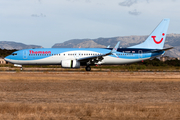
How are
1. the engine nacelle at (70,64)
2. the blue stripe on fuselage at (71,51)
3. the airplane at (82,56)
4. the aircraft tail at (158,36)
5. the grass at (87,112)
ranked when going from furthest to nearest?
the aircraft tail at (158,36)
the blue stripe on fuselage at (71,51)
the airplane at (82,56)
the engine nacelle at (70,64)
the grass at (87,112)

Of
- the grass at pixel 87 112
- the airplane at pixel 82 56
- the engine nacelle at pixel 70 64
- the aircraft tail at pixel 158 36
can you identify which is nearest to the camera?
the grass at pixel 87 112

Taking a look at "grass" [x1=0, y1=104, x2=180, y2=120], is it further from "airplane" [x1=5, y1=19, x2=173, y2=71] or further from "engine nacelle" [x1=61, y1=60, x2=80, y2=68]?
"airplane" [x1=5, y1=19, x2=173, y2=71]

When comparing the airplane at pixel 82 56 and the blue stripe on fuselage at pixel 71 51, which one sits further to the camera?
the blue stripe on fuselage at pixel 71 51

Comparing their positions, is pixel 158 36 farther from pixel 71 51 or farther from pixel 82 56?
pixel 71 51

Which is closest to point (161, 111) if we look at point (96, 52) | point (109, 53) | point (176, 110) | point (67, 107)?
point (176, 110)

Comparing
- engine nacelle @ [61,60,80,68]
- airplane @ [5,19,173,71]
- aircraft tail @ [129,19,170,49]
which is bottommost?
engine nacelle @ [61,60,80,68]

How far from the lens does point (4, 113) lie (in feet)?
31.0

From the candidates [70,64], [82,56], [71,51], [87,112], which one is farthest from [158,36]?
[87,112]

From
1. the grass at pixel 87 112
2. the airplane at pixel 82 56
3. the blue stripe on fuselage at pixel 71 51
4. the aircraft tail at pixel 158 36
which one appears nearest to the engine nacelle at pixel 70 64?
the airplane at pixel 82 56

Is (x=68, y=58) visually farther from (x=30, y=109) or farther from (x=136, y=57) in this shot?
(x=30, y=109)

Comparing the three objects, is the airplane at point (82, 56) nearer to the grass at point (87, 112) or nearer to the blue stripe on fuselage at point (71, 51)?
the blue stripe on fuselage at point (71, 51)

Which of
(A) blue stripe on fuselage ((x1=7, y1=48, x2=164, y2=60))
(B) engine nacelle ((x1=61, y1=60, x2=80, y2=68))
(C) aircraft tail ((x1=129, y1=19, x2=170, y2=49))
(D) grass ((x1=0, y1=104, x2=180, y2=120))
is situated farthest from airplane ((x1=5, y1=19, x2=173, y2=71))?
(D) grass ((x1=0, y1=104, x2=180, y2=120))

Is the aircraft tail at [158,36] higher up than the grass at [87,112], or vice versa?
the aircraft tail at [158,36]

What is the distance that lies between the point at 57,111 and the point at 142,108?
3.46 meters
